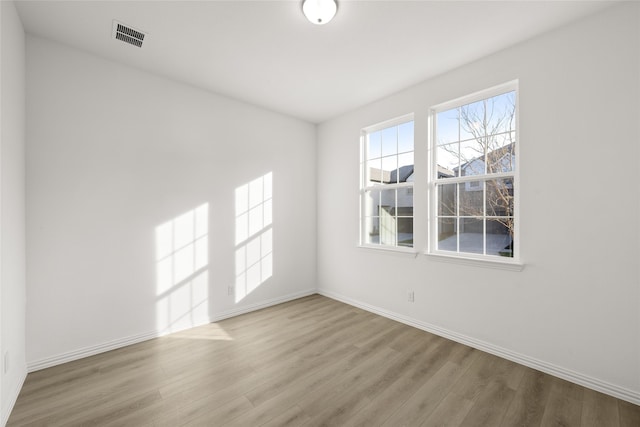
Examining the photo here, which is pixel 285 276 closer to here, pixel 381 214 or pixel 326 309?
pixel 326 309

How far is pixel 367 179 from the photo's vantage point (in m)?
3.98

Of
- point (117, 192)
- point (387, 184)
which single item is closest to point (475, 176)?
point (387, 184)

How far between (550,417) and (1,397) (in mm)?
3545

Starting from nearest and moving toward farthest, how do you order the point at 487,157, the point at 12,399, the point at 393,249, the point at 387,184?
the point at 12,399
the point at 487,157
the point at 393,249
the point at 387,184

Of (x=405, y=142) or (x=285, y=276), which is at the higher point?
(x=405, y=142)

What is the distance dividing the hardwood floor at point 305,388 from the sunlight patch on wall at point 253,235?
0.90 m

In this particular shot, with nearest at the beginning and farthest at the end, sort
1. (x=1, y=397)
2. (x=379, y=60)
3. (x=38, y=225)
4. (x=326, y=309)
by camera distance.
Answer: (x=1, y=397) → (x=38, y=225) → (x=379, y=60) → (x=326, y=309)

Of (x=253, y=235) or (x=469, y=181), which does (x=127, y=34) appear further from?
(x=469, y=181)

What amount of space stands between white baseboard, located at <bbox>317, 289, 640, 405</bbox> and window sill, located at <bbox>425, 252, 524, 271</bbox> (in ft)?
2.48

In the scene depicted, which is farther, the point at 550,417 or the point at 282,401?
the point at 282,401

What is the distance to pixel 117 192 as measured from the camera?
273 centimetres

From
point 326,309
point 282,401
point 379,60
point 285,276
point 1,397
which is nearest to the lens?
point 1,397

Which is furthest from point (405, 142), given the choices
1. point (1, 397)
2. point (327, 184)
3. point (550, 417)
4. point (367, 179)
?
point (1, 397)

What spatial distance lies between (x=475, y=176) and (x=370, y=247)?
1574mm
